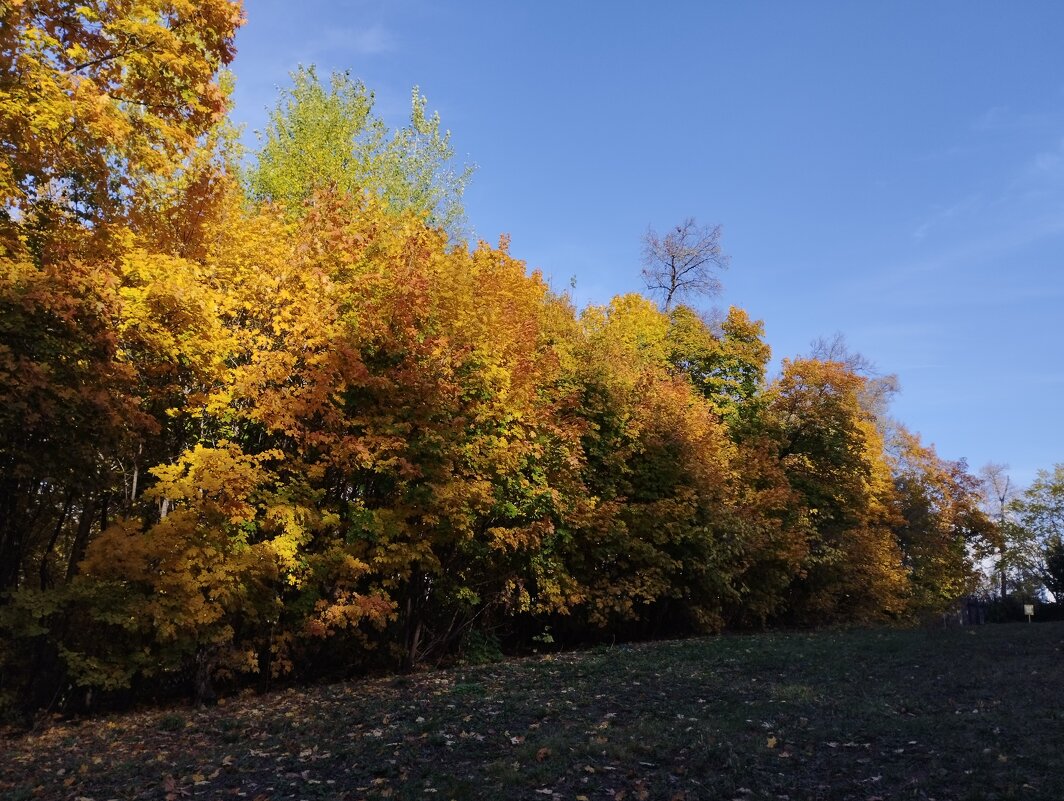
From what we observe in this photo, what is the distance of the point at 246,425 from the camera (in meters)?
11.2

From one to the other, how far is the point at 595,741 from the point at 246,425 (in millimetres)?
7152

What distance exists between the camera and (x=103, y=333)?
29.1ft

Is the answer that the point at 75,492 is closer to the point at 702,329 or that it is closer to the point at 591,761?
the point at 591,761

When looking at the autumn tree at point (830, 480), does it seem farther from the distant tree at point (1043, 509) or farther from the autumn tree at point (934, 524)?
the distant tree at point (1043, 509)

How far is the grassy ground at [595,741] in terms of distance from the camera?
5.68m

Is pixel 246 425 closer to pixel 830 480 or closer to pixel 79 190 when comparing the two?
pixel 79 190

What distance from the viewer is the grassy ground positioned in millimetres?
5684

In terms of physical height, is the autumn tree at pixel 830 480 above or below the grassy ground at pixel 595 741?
above

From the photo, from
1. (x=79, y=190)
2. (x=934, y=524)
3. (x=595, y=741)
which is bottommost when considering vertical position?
(x=595, y=741)

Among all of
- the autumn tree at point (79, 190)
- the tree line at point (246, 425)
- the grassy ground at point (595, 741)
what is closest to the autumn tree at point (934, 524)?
the tree line at point (246, 425)

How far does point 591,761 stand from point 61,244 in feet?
28.2

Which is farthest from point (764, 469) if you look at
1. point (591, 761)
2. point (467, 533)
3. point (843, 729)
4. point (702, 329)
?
point (591, 761)

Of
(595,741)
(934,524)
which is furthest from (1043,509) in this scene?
(595,741)

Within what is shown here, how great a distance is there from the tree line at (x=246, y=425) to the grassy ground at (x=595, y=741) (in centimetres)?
150
